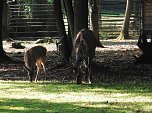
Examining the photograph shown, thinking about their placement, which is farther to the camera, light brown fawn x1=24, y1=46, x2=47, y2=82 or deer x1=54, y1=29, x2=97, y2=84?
light brown fawn x1=24, y1=46, x2=47, y2=82

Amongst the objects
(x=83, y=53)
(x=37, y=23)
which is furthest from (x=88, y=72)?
(x=37, y=23)

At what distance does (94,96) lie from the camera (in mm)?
10156

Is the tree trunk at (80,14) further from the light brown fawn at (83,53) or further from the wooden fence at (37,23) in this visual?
the wooden fence at (37,23)

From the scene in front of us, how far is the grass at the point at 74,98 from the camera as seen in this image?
8711mm

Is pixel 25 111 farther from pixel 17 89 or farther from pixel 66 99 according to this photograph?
pixel 17 89

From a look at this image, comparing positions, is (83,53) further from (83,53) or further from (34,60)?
(34,60)

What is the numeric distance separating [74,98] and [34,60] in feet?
11.0

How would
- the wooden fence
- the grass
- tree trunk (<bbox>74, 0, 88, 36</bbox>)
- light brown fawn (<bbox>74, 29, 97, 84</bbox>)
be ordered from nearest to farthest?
the grass < light brown fawn (<bbox>74, 29, 97, 84</bbox>) < tree trunk (<bbox>74, 0, 88, 36</bbox>) < the wooden fence

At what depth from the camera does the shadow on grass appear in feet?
28.0

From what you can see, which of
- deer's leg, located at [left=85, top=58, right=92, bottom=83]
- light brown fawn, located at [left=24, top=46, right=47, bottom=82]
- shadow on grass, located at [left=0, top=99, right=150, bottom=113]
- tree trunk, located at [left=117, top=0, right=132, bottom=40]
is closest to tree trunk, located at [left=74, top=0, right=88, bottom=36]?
light brown fawn, located at [left=24, top=46, right=47, bottom=82]

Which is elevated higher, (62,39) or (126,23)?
(62,39)

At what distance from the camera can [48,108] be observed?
8.78 meters

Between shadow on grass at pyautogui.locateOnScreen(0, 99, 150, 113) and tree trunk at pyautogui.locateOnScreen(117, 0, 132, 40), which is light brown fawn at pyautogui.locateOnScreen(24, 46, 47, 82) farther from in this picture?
tree trunk at pyautogui.locateOnScreen(117, 0, 132, 40)

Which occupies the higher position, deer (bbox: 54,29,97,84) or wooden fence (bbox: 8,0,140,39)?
deer (bbox: 54,29,97,84)
